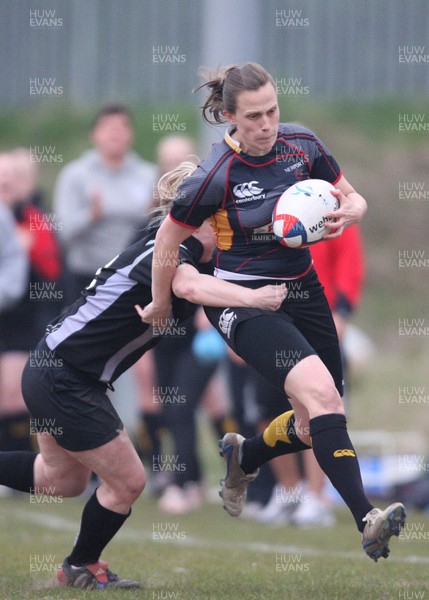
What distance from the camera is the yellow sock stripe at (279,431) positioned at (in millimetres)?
5922

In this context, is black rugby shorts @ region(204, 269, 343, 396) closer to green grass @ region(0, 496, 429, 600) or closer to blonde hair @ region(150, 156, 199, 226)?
blonde hair @ region(150, 156, 199, 226)

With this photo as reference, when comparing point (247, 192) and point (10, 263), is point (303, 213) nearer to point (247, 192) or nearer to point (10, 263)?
point (247, 192)

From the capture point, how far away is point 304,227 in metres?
5.21

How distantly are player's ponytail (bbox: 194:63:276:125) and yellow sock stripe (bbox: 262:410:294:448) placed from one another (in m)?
1.48

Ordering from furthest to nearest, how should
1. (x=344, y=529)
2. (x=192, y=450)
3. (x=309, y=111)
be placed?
(x=309, y=111)
(x=192, y=450)
(x=344, y=529)

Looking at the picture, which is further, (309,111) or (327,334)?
(309,111)

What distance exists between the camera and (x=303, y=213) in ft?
17.0

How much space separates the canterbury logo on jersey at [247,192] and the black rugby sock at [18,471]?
165 centimetres

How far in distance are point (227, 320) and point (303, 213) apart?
2.04 ft

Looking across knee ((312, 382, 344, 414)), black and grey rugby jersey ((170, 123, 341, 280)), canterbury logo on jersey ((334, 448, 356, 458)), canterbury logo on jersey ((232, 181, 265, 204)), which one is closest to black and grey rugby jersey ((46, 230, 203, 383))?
black and grey rugby jersey ((170, 123, 341, 280))

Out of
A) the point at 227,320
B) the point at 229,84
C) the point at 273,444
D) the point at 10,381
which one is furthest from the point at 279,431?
the point at 10,381

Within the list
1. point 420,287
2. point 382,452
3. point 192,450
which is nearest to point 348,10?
point 420,287

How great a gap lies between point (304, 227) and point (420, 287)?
1392 cm

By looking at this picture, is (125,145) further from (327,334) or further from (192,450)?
(327,334)
